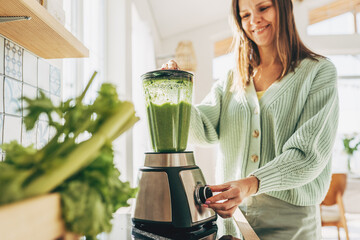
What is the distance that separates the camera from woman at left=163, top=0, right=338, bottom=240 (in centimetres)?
92

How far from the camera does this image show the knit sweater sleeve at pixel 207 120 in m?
1.13

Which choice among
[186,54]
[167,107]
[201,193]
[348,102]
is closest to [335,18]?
[348,102]

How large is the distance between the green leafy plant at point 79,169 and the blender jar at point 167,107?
1.35 ft

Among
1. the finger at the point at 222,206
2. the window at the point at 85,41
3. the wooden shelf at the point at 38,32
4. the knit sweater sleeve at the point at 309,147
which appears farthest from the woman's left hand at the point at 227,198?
the window at the point at 85,41

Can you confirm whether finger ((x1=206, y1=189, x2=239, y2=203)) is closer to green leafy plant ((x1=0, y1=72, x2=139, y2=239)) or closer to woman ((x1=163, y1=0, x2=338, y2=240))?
woman ((x1=163, y1=0, x2=338, y2=240))

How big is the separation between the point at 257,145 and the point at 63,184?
0.82 meters

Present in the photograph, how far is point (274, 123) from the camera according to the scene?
40.9 inches

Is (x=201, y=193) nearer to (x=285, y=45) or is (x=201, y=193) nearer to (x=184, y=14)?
(x=285, y=45)

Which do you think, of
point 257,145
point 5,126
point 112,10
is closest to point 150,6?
point 112,10

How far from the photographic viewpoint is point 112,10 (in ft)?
6.61

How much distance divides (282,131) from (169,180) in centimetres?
50

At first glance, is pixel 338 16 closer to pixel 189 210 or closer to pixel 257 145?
pixel 257 145

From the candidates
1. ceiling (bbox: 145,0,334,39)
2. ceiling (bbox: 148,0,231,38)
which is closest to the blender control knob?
ceiling (bbox: 145,0,334,39)

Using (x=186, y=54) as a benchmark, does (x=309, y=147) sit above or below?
below
